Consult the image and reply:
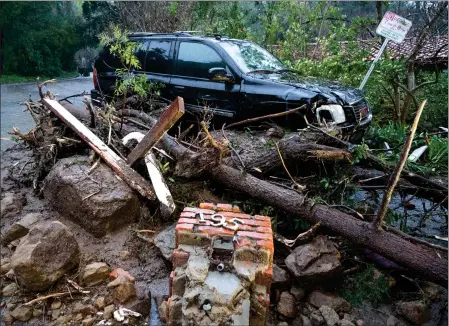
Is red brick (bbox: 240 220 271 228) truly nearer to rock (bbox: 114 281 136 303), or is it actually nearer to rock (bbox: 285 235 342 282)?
rock (bbox: 285 235 342 282)

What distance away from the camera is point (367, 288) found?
2.91 meters

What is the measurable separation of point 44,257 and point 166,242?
3.38ft

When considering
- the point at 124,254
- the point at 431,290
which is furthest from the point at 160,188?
the point at 431,290

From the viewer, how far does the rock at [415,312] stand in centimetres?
267

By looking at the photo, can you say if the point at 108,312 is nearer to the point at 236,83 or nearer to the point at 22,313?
the point at 22,313

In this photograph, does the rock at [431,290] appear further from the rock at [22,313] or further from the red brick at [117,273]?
the rock at [22,313]

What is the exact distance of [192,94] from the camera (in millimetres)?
5371

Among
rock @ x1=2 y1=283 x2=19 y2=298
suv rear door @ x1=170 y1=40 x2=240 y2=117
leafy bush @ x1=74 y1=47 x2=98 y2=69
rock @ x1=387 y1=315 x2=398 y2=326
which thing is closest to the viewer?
rock @ x1=387 y1=315 x2=398 y2=326

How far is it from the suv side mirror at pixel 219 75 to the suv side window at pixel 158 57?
3.95 ft

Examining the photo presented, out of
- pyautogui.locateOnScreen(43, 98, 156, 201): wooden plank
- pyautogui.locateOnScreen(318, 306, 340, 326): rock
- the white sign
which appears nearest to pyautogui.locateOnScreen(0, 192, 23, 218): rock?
pyautogui.locateOnScreen(43, 98, 156, 201): wooden plank

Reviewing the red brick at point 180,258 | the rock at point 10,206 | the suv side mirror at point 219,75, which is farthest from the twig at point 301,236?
the rock at point 10,206

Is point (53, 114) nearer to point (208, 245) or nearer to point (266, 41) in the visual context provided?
point (208, 245)

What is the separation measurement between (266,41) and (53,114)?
7.52 meters

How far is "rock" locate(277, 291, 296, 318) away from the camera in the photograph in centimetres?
264
